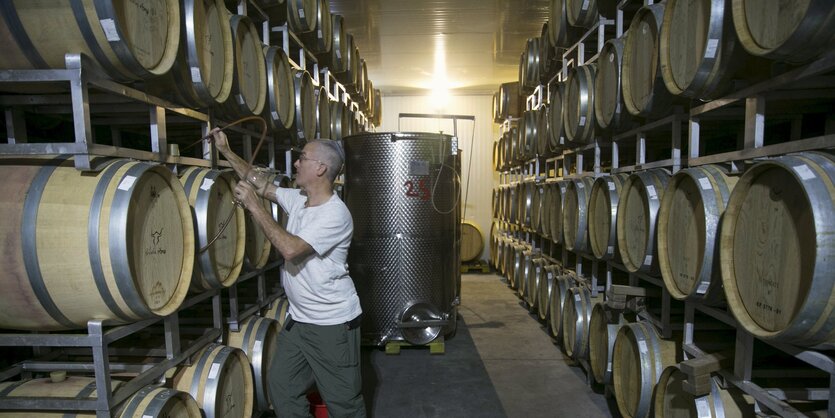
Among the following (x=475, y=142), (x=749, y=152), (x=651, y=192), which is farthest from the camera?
(x=475, y=142)

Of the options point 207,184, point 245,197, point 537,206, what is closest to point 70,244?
point 245,197

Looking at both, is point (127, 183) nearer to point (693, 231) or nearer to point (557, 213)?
point (693, 231)

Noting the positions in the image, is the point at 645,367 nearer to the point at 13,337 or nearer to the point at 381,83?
the point at 13,337

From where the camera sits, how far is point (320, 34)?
5.34 m

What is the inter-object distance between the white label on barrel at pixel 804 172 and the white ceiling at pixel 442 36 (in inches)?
221

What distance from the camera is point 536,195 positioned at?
6.30 m

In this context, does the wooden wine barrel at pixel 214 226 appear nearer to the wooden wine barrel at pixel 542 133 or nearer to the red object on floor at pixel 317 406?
the red object on floor at pixel 317 406

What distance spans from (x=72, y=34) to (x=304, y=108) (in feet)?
9.62

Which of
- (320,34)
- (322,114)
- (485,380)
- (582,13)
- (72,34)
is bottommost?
(485,380)

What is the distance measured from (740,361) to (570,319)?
8.08 ft

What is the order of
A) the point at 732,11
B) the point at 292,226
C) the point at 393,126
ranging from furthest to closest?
1. the point at 393,126
2. the point at 292,226
3. the point at 732,11

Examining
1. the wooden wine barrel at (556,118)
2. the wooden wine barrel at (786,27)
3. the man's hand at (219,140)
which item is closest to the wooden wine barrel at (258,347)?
the man's hand at (219,140)

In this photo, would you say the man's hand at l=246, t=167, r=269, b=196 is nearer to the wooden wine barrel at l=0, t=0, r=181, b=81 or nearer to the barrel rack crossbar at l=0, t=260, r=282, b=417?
the barrel rack crossbar at l=0, t=260, r=282, b=417

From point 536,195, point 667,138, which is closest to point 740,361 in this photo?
point 667,138
